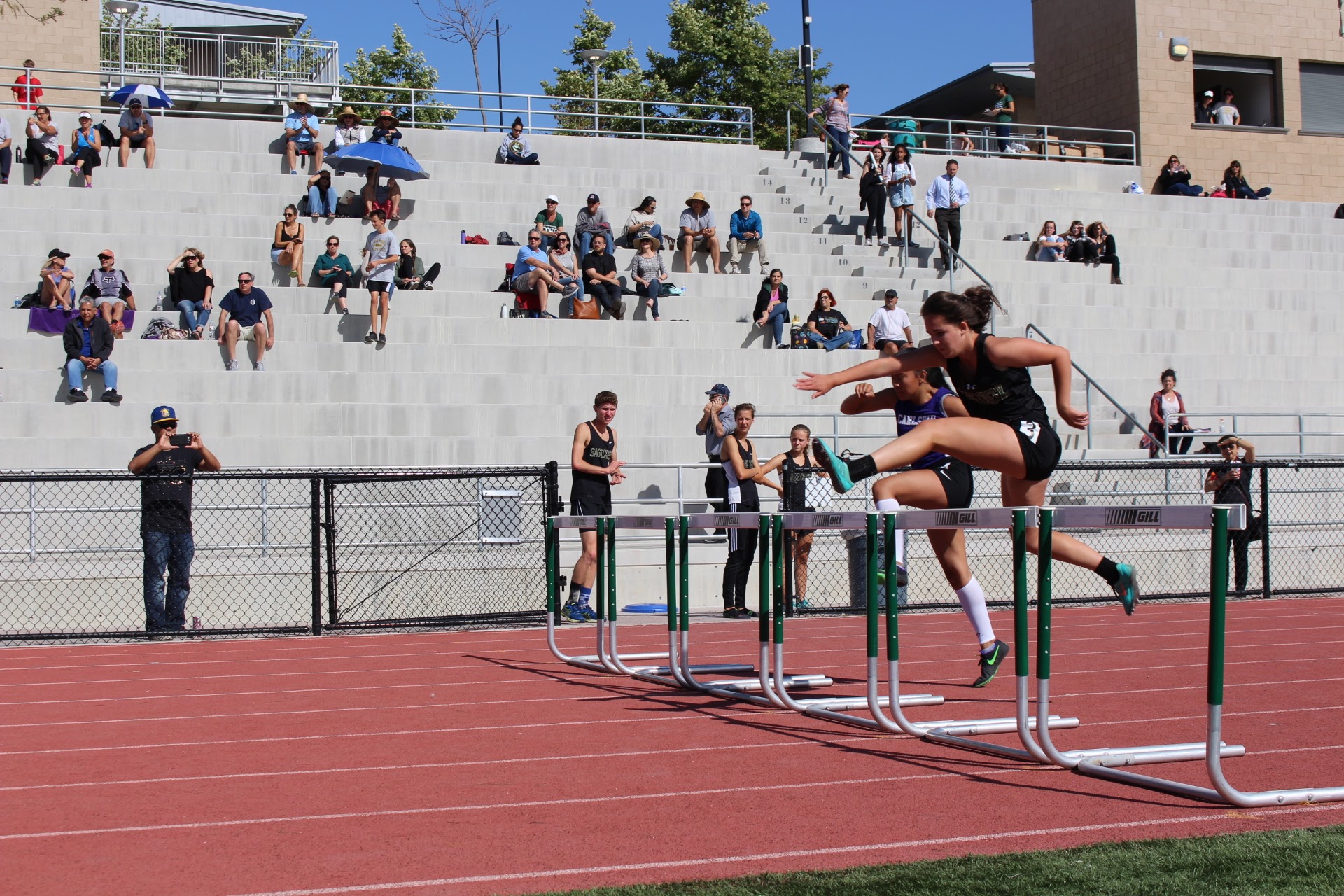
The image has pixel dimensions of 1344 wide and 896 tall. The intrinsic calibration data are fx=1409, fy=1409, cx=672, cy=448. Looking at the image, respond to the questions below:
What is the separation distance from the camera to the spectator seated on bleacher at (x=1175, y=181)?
96.0 feet

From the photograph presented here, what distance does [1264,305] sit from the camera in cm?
2584

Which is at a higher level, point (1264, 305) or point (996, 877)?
point (1264, 305)

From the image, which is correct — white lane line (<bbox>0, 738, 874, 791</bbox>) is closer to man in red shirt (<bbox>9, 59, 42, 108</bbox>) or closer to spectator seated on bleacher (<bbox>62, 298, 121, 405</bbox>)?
spectator seated on bleacher (<bbox>62, 298, 121, 405</bbox>)

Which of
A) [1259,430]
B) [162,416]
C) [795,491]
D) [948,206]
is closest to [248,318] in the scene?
[162,416]

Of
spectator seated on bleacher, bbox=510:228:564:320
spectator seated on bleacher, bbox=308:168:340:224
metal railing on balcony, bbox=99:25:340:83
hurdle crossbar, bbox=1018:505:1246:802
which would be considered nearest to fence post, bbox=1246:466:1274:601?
hurdle crossbar, bbox=1018:505:1246:802

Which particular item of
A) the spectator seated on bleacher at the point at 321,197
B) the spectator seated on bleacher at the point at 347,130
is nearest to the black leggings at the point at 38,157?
the spectator seated on bleacher at the point at 321,197

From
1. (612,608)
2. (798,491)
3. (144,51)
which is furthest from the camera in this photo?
(144,51)

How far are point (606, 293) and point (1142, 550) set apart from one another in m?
8.42

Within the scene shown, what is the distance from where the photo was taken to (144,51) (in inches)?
1502

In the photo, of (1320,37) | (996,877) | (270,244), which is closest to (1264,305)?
(1320,37)

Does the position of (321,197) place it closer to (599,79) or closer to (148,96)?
(148,96)

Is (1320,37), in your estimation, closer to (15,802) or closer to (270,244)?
(270,244)

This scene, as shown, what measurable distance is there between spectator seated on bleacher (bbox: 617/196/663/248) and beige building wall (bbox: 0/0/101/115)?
48.0ft

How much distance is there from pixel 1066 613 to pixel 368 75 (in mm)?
48649
